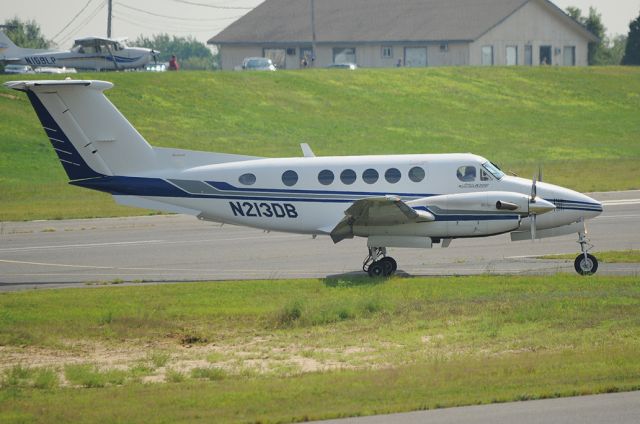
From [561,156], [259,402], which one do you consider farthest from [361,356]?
[561,156]

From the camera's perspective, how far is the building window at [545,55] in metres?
92.5

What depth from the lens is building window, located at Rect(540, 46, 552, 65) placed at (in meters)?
92.5

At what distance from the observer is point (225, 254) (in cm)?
2880

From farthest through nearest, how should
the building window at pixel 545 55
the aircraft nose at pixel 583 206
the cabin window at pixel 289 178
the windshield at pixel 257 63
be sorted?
the building window at pixel 545 55 → the windshield at pixel 257 63 → the cabin window at pixel 289 178 → the aircraft nose at pixel 583 206

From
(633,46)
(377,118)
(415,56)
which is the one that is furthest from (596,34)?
(377,118)

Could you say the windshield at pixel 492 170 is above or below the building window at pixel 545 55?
below

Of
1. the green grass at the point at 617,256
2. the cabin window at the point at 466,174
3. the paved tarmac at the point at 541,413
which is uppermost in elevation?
the cabin window at the point at 466,174

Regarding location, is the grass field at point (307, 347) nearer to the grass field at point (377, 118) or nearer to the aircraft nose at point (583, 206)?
the aircraft nose at point (583, 206)

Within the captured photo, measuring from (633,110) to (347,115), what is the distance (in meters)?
20.7

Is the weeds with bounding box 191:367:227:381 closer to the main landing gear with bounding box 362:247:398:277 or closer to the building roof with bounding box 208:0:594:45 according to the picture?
the main landing gear with bounding box 362:247:398:277

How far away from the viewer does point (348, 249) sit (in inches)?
1145

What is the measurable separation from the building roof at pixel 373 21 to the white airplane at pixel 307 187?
64.3 m

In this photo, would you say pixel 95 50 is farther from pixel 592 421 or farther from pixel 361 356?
pixel 592 421

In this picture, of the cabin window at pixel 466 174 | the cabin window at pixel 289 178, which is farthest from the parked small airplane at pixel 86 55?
the cabin window at pixel 466 174
